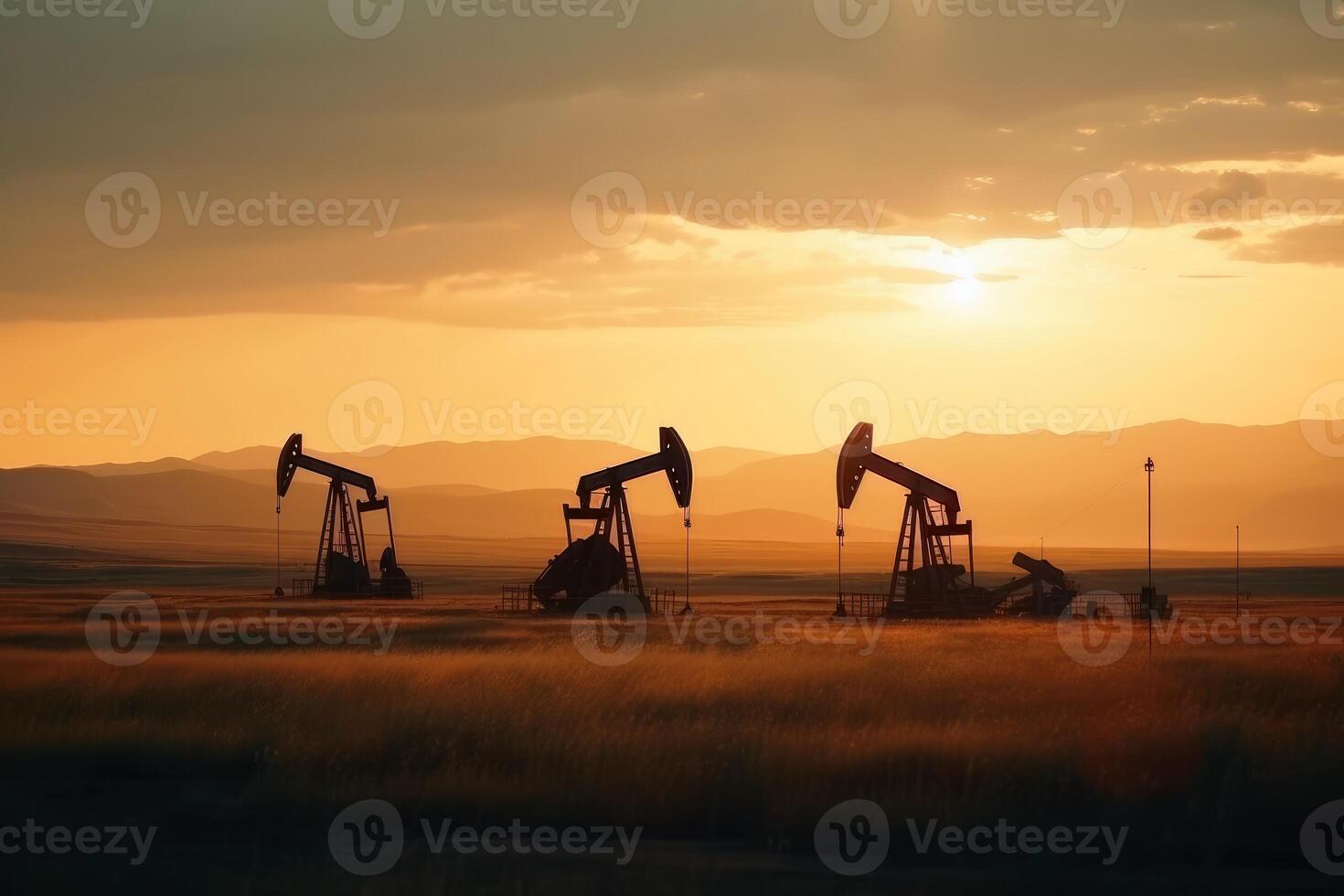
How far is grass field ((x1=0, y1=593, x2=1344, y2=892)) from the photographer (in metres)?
13.4

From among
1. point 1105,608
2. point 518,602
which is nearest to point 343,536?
point 518,602

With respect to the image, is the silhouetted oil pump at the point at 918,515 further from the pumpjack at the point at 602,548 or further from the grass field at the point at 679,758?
the grass field at the point at 679,758

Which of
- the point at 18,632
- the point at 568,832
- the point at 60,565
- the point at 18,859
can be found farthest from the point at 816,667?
the point at 60,565

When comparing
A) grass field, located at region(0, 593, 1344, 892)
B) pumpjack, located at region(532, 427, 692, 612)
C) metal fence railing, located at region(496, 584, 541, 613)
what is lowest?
grass field, located at region(0, 593, 1344, 892)

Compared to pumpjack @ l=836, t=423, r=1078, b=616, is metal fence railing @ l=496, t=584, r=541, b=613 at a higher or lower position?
lower

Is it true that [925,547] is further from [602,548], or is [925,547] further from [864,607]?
[864,607]

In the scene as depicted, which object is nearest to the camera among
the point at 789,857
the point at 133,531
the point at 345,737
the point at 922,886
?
the point at 922,886

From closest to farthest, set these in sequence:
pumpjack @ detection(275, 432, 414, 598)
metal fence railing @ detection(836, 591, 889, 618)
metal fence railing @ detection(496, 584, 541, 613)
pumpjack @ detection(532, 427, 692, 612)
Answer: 1. pumpjack @ detection(532, 427, 692, 612)
2. metal fence railing @ detection(836, 591, 889, 618)
3. metal fence railing @ detection(496, 584, 541, 613)
4. pumpjack @ detection(275, 432, 414, 598)

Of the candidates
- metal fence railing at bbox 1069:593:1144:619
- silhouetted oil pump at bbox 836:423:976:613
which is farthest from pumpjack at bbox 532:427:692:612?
metal fence railing at bbox 1069:593:1144:619

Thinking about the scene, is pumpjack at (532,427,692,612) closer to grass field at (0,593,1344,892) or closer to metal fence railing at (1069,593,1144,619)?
metal fence railing at (1069,593,1144,619)

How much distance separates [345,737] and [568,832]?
4189 millimetres

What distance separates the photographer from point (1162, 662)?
2800 cm

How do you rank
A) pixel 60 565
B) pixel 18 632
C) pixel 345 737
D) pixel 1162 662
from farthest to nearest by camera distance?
pixel 60 565, pixel 18 632, pixel 1162 662, pixel 345 737

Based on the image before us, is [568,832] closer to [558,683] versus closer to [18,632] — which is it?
[558,683]
